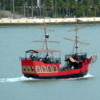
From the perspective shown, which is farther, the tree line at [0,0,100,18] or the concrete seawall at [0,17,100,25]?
the tree line at [0,0,100,18]

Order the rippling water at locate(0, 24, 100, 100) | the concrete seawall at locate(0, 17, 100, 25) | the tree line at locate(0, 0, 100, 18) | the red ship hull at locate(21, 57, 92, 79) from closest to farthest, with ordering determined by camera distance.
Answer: the rippling water at locate(0, 24, 100, 100), the red ship hull at locate(21, 57, 92, 79), the concrete seawall at locate(0, 17, 100, 25), the tree line at locate(0, 0, 100, 18)

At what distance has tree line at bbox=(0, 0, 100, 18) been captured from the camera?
167 metres

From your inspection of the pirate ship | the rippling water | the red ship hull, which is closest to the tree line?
the rippling water

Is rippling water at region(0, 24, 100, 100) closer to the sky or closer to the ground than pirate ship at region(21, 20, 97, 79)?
closer to the ground

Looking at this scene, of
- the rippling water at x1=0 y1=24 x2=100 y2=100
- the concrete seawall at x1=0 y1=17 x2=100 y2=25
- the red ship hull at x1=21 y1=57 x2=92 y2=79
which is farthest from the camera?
the concrete seawall at x1=0 y1=17 x2=100 y2=25

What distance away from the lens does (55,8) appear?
169125 mm

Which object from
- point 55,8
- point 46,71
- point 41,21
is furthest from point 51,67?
point 55,8

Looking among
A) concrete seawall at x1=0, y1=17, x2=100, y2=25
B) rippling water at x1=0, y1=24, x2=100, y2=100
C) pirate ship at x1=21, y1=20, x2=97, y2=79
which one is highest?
pirate ship at x1=21, y1=20, x2=97, y2=79

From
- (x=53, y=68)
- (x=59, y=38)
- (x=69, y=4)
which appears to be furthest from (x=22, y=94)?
(x=69, y=4)

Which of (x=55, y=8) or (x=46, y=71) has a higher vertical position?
(x=46, y=71)

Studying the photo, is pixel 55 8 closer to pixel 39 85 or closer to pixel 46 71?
pixel 46 71

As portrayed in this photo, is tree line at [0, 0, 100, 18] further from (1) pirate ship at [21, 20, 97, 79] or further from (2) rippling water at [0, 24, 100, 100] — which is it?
(1) pirate ship at [21, 20, 97, 79]

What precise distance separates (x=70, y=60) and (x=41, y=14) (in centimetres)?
10247

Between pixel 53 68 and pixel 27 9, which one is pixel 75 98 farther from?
pixel 27 9
